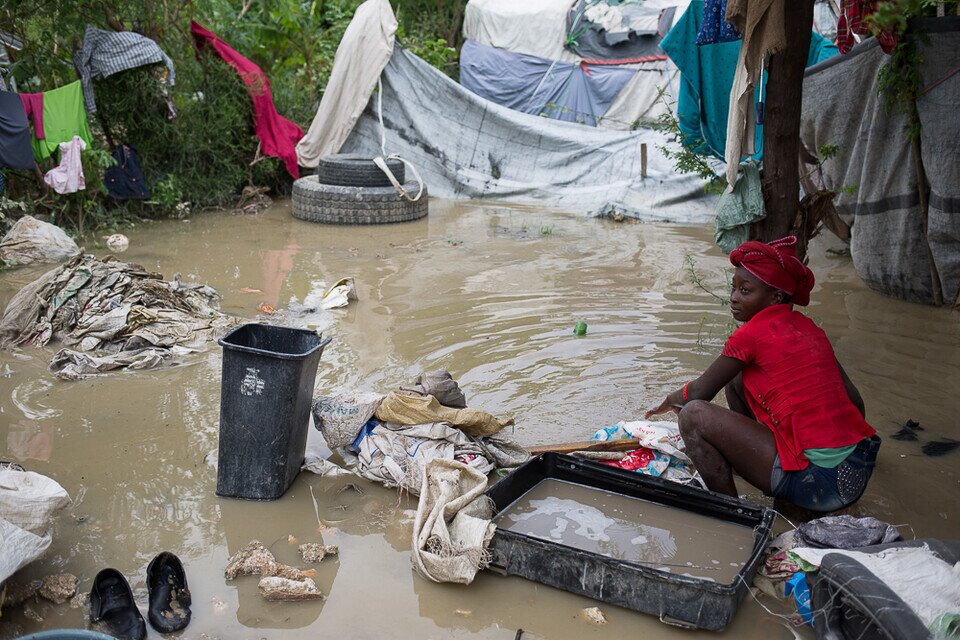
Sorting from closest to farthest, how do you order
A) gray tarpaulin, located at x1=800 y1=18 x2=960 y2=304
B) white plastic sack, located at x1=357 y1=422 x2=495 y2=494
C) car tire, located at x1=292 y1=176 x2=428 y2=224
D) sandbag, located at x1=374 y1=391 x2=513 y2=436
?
white plastic sack, located at x1=357 y1=422 x2=495 y2=494, sandbag, located at x1=374 y1=391 x2=513 y2=436, gray tarpaulin, located at x1=800 y1=18 x2=960 y2=304, car tire, located at x1=292 y1=176 x2=428 y2=224

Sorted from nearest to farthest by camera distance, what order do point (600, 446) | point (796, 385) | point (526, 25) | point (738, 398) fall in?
1. point (796, 385)
2. point (738, 398)
3. point (600, 446)
4. point (526, 25)

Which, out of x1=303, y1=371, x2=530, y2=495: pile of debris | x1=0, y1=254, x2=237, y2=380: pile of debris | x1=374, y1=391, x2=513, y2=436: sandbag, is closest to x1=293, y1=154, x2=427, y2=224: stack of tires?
x1=0, y1=254, x2=237, y2=380: pile of debris

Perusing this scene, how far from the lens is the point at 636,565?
310 cm

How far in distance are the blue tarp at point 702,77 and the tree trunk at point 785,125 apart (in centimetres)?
150

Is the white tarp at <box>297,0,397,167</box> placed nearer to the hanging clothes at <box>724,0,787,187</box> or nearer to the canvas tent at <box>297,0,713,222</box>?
the canvas tent at <box>297,0,713,222</box>

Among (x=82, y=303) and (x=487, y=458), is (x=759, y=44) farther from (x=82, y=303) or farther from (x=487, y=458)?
(x=82, y=303)

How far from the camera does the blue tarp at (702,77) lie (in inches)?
250

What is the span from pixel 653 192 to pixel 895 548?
8.52m

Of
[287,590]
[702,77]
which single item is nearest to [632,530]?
[287,590]

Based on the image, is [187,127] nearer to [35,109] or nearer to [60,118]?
[60,118]

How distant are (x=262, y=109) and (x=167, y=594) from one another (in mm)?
8927

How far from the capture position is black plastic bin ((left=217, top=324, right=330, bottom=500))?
3.75 meters

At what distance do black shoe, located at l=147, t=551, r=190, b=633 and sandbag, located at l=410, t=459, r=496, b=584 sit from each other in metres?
0.89

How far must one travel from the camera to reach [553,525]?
12.1 feet
